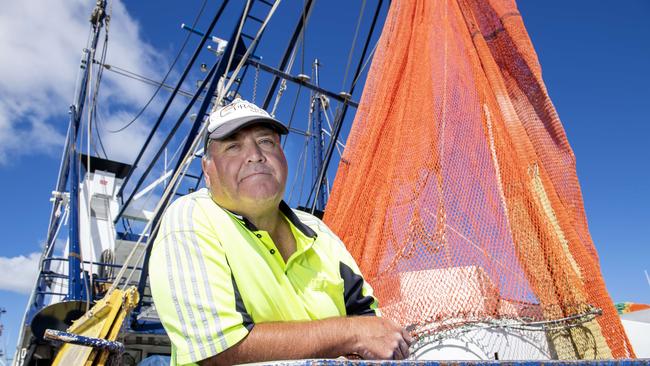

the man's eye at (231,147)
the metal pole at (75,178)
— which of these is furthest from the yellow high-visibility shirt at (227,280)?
the metal pole at (75,178)

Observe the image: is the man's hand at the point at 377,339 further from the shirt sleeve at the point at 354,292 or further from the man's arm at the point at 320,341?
the shirt sleeve at the point at 354,292

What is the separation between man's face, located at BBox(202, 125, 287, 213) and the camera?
4.33 feet

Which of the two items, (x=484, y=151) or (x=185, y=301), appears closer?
(x=185, y=301)

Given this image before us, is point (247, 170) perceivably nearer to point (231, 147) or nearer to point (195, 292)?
point (231, 147)

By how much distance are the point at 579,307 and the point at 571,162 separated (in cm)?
100

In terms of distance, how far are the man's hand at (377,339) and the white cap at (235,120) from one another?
2.15ft

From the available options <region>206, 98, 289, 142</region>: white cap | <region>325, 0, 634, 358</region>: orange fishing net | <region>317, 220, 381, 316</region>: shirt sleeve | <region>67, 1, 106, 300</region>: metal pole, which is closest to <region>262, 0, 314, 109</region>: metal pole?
<region>325, 0, 634, 358</region>: orange fishing net

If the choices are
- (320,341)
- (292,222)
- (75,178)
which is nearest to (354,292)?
(292,222)

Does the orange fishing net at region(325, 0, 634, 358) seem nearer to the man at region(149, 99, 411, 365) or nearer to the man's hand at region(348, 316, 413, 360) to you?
the man at region(149, 99, 411, 365)

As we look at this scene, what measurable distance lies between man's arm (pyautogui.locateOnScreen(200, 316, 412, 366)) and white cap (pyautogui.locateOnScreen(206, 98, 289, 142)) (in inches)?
24.2

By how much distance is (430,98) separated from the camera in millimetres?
3014

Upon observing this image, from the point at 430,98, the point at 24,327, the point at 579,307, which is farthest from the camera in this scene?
the point at 24,327

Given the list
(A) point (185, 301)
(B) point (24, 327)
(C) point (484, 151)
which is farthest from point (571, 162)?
(B) point (24, 327)

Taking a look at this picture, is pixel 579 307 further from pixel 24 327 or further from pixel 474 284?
pixel 24 327
